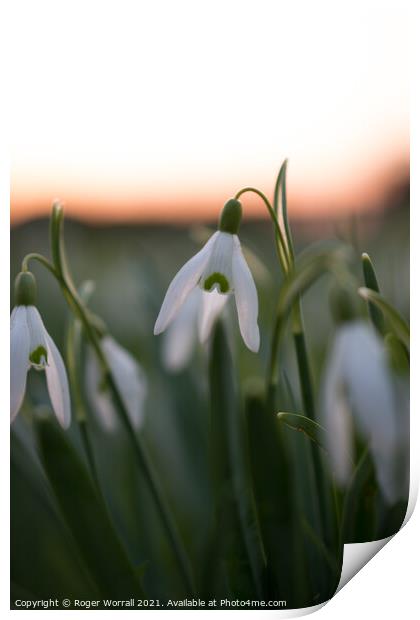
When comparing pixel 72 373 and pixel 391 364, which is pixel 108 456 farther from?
pixel 391 364

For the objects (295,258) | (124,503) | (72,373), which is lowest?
(124,503)

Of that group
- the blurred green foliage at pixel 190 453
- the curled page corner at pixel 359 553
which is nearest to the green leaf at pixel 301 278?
the blurred green foliage at pixel 190 453

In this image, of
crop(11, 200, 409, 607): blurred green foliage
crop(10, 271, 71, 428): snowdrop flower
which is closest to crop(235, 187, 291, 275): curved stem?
crop(11, 200, 409, 607): blurred green foliage

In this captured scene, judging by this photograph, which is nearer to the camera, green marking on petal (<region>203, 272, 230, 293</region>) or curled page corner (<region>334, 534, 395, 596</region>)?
green marking on petal (<region>203, 272, 230, 293</region>)

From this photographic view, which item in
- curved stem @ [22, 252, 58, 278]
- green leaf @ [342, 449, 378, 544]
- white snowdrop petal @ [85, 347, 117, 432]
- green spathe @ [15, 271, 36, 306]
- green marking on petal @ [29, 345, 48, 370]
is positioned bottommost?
green leaf @ [342, 449, 378, 544]

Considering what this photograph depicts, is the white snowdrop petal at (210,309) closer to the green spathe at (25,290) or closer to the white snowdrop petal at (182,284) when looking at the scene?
the white snowdrop petal at (182,284)

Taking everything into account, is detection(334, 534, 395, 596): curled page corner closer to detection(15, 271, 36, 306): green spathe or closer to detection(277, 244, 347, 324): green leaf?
detection(277, 244, 347, 324): green leaf

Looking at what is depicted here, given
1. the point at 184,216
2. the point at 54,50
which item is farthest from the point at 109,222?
the point at 54,50

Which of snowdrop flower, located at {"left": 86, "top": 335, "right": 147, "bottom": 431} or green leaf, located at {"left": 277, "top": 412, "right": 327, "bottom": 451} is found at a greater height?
snowdrop flower, located at {"left": 86, "top": 335, "right": 147, "bottom": 431}
